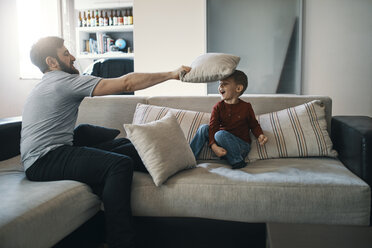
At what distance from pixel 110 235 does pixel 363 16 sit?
129 inches

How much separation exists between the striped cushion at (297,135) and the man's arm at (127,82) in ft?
2.16

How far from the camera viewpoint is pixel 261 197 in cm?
146

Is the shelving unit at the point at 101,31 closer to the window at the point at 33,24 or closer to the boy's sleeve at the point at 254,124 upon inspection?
the window at the point at 33,24

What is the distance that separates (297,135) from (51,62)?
54.6 inches

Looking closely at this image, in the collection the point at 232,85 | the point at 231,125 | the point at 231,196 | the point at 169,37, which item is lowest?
the point at 231,196

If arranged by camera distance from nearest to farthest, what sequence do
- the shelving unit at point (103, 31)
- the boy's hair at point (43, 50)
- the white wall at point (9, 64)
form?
the boy's hair at point (43, 50) < the white wall at point (9, 64) < the shelving unit at point (103, 31)

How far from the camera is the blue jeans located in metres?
1.79

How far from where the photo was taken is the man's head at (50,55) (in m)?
1.68

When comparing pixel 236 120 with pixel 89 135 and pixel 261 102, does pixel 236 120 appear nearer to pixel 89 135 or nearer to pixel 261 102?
pixel 261 102

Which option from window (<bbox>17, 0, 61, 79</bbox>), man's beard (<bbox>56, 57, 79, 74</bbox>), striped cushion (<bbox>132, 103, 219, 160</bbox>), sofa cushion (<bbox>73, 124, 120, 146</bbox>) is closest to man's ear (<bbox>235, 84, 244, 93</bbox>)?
striped cushion (<bbox>132, 103, 219, 160</bbox>)

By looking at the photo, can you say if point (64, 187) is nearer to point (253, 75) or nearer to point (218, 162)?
point (218, 162)

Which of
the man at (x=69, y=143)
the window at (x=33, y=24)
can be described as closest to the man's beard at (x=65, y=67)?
the man at (x=69, y=143)

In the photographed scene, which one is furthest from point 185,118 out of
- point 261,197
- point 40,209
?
point 40,209

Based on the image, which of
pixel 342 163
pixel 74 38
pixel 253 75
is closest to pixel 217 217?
pixel 342 163
